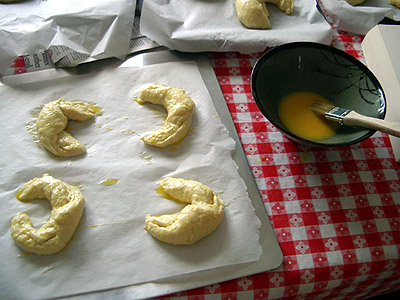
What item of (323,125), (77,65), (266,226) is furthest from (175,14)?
(266,226)

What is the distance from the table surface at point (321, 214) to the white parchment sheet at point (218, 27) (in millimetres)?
230

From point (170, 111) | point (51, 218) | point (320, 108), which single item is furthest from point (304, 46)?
point (51, 218)

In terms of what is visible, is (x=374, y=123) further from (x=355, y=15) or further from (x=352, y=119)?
(x=355, y=15)

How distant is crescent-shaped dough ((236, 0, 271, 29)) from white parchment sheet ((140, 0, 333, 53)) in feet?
0.08

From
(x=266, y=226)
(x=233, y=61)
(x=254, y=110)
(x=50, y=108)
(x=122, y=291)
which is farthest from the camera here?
(x=233, y=61)

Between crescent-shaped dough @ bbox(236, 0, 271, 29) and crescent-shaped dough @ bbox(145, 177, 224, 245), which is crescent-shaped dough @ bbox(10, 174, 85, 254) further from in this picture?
crescent-shaped dough @ bbox(236, 0, 271, 29)

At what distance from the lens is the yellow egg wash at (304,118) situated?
3.92ft

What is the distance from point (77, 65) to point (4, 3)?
1.39ft

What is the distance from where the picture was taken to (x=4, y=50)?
128cm

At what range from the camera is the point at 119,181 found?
111 cm

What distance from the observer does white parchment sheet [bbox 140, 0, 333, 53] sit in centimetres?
145

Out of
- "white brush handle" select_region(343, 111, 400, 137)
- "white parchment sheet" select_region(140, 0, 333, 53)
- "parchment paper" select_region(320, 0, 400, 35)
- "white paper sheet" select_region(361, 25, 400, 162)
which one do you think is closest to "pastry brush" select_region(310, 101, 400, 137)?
"white brush handle" select_region(343, 111, 400, 137)

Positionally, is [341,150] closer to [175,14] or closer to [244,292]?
[244,292]

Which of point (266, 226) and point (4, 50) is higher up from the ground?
point (4, 50)
